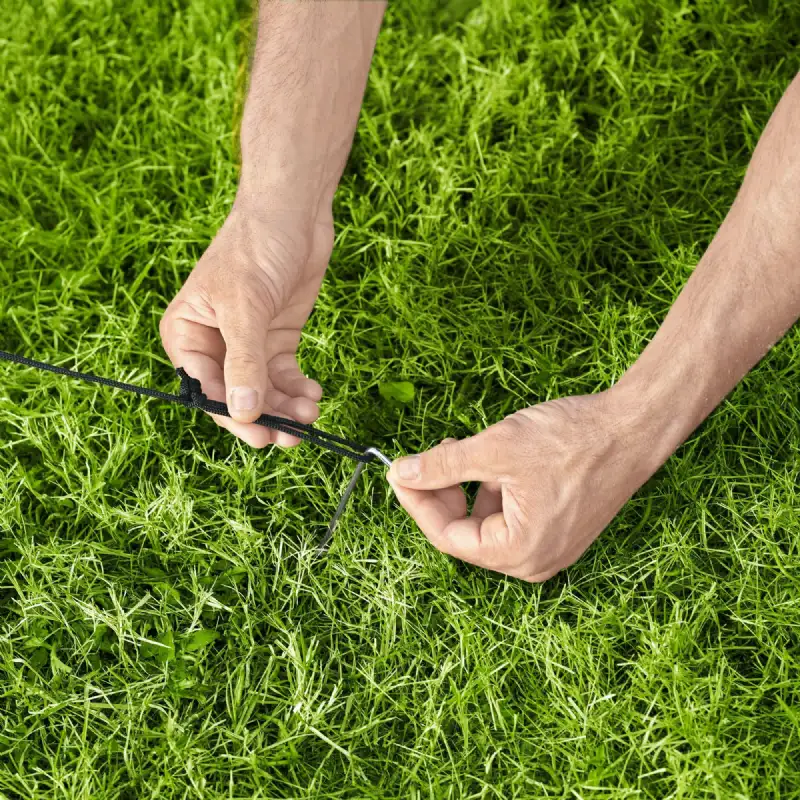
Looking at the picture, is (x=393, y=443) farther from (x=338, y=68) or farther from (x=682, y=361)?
(x=338, y=68)

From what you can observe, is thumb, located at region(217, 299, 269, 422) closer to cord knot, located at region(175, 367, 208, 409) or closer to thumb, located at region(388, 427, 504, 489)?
cord knot, located at region(175, 367, 208, 409)

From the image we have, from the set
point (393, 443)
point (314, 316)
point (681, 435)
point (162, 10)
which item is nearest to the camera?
point (681, 435)

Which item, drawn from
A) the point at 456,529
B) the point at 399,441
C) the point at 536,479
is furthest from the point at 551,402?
the point at 399,441

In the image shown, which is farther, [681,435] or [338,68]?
[338,68]

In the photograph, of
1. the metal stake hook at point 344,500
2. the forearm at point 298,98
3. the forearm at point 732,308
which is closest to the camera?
the forearm at point 732,308

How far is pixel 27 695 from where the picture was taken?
5.40ft

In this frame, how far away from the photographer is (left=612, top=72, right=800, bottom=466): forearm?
155 centimetres

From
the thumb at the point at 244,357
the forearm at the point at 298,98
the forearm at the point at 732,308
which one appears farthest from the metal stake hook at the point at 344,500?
the forearm at the point at 298,98

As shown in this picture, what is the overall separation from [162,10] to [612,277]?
1.71m

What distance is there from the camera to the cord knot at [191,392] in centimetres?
164

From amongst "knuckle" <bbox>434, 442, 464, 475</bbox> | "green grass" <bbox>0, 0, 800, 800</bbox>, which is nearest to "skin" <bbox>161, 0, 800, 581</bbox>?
"knuckle" <bbox>434, 442, 464, 475</bbox>

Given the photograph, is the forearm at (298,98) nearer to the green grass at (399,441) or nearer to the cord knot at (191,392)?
the green grass at (399,441)

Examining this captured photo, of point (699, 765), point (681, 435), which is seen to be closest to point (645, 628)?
point (699, 765)

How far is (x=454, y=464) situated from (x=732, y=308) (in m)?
0.61
